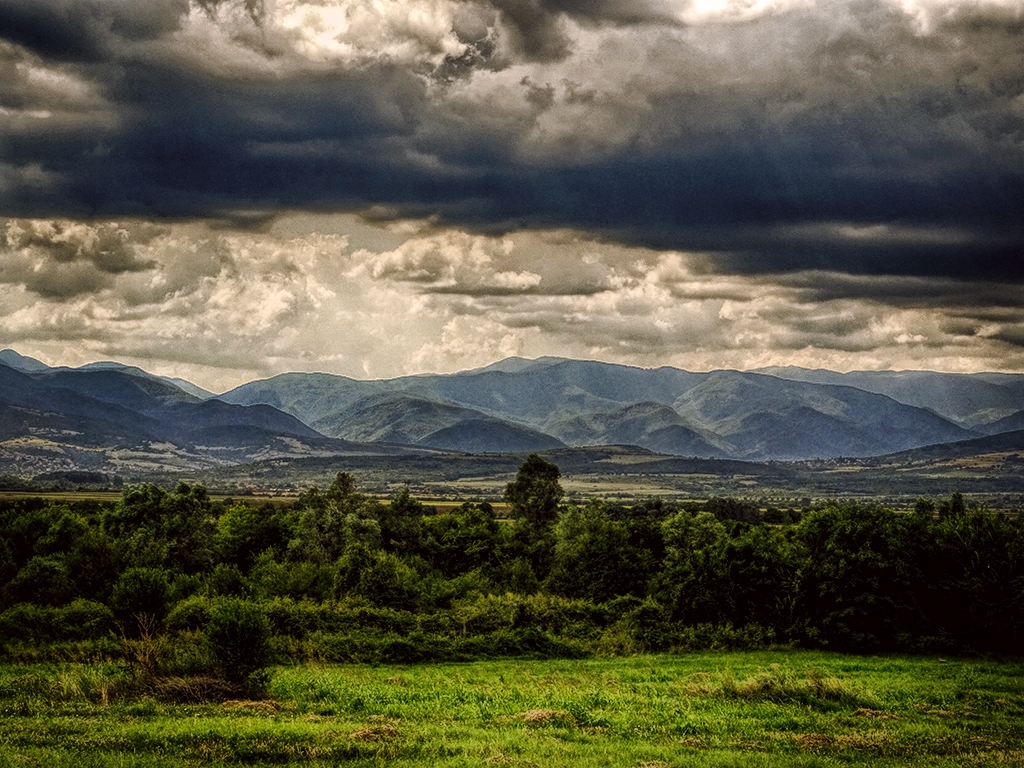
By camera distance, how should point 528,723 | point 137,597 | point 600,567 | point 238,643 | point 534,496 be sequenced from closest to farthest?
point 528,723
point 238,643
point 137,597
point 600,567
point 534,496

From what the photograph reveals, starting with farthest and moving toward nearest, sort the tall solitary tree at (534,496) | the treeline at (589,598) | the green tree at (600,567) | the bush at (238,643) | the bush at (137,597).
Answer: the tall solitary tree at (534,496) → the green tree at (600,567) → the bush at (137,597) → the treeline at (589,598) → the bush at (238,643)

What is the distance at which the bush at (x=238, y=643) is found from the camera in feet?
112

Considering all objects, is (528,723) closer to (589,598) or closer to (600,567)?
(589,598)

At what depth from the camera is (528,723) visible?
30.2 meters

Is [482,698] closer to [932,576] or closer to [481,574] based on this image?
[932,576]

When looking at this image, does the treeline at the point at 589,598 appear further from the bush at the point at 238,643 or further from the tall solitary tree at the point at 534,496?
the tall solitary tree at the point at 534,496

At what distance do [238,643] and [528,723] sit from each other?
1154 cm

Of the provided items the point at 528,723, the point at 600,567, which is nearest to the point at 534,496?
the point at 600,567

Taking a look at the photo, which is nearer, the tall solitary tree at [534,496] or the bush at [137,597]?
the bush at [137,597]

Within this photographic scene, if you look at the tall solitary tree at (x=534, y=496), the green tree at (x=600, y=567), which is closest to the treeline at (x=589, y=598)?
the green tree at (x=600, y=567)

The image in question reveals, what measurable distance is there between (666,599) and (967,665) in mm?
23816

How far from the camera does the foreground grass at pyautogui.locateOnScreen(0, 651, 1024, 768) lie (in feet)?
80.7

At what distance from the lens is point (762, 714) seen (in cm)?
3241

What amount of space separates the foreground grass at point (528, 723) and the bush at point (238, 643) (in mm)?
1496
